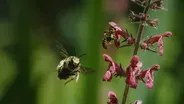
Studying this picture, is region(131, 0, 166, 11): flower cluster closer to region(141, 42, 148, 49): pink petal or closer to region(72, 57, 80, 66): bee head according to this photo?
region(141, 42, 148, 49): pink petal

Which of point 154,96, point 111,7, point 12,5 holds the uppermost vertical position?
point 111,7

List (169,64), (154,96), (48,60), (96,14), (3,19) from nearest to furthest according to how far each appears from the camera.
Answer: (96,14), (154,96), (169,64), (48,60), (3,19)

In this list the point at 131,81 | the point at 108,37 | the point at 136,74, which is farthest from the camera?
the point at 108,37

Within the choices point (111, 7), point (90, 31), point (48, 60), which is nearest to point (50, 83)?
point (48, 60)

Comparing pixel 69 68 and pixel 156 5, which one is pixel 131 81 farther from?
pixel 69 68

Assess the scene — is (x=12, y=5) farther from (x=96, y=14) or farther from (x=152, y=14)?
(x=152, y=14)

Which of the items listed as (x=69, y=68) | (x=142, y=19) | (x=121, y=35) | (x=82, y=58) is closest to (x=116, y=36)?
(x=121, y=35)
